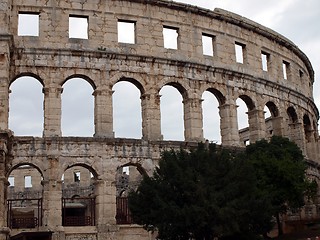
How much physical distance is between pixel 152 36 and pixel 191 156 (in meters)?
9.54

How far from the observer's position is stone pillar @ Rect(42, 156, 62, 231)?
22.6 metres

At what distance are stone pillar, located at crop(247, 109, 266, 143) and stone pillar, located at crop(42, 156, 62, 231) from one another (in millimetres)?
10901

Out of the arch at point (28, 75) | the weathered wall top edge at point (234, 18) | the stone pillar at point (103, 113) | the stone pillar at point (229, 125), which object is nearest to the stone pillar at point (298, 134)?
the weathered wall top edge at point (234, 18)

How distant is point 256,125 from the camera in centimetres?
2878

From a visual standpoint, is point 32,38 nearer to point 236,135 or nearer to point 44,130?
point 44,130

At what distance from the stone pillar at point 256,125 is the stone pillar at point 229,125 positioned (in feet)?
5.68

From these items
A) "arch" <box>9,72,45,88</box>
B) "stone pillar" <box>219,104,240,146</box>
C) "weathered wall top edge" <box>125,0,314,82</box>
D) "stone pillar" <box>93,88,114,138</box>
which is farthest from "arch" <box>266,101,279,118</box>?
"arch" <box>9,72,45,88</box>

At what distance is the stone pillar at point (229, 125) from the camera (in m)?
27.2

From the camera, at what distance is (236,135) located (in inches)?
1075

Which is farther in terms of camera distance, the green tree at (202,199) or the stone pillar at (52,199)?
the stone pillar at (52,199)

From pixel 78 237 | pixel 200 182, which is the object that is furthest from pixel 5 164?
pixel 200 182

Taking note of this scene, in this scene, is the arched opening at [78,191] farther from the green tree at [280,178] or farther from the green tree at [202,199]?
the green tree at [202,199]

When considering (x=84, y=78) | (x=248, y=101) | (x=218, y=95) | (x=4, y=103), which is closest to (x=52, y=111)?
(x=84, y=78)

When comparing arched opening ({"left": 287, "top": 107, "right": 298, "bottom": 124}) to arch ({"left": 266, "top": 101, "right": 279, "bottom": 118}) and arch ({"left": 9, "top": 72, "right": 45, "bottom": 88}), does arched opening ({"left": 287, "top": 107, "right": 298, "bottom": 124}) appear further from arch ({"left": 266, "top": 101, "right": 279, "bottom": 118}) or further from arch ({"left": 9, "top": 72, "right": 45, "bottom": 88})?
arch ({"left": 9, "top": 72, "right": 45, "bottom": 88})
